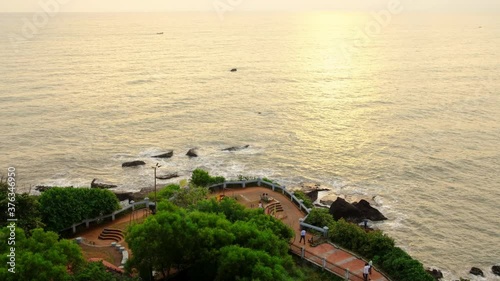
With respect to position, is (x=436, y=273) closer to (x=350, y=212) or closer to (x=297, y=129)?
(x=350, y=212)

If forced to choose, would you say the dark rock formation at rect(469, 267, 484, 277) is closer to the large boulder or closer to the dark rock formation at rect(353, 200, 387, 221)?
the dark rock formation at rect(353, 200, 387, 221)

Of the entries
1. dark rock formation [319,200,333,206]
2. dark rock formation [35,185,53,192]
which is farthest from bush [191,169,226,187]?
dark rock formation [35,185,53,192]

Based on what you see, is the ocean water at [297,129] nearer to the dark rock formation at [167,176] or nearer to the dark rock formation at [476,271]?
the dark rock formation at [476,271]

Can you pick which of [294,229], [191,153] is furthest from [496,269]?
[191,153]

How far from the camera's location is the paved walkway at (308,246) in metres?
35.0

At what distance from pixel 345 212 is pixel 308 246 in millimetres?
10857

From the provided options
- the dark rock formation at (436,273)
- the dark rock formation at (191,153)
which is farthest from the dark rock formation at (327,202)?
the dark rock formation at (191,153)

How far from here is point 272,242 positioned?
101 feet

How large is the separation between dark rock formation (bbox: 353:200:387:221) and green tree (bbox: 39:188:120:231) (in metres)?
25.2

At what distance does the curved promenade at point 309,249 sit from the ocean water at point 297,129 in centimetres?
1041

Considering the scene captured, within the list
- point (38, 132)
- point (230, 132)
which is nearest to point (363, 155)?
point (230, 132)

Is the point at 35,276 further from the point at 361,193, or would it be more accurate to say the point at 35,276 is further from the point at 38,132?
the point at 38,132

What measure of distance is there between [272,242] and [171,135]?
45.5 m

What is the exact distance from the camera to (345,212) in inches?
1881
